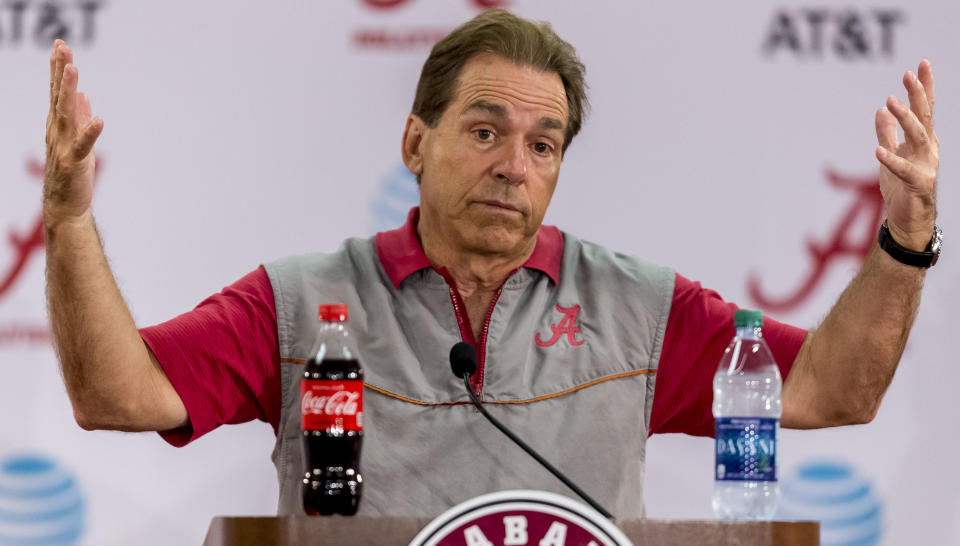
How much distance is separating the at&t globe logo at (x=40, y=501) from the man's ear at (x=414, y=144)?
1.21 metres

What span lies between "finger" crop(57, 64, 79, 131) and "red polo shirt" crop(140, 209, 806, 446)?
442 mm

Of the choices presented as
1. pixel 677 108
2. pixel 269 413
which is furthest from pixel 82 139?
pixel 677 108

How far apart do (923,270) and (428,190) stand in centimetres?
94

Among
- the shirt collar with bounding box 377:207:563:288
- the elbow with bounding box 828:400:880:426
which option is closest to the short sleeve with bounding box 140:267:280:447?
the shirt collar with bounding box 377:207:563:288

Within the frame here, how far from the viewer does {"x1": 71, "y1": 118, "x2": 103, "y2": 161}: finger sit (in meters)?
1.79

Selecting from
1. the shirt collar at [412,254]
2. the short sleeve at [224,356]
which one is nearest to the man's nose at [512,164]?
the shirt collar at [412,254]

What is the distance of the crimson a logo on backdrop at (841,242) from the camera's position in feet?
9.96

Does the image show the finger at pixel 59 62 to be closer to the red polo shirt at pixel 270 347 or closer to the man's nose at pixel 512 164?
the red polo shirt at pixel 270 347

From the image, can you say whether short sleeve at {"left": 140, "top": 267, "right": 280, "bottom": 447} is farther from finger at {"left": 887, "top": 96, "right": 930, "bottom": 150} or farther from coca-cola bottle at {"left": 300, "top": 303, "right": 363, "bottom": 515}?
finger at {"left": 887, "top": 96, "right": 930, "bottom": 150}

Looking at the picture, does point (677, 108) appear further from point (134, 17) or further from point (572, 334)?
point (134, 17)

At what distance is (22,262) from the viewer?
306 cm

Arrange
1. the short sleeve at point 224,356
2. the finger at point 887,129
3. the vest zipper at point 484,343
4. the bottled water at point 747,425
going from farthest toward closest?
the vest zipper at point 484,343
the short sleeve at point 224,356
the finger at point 887,129
the bottled water at point 747,425

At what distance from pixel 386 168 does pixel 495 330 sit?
0.90 meters

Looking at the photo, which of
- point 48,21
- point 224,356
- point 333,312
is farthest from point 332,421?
point 48,21
